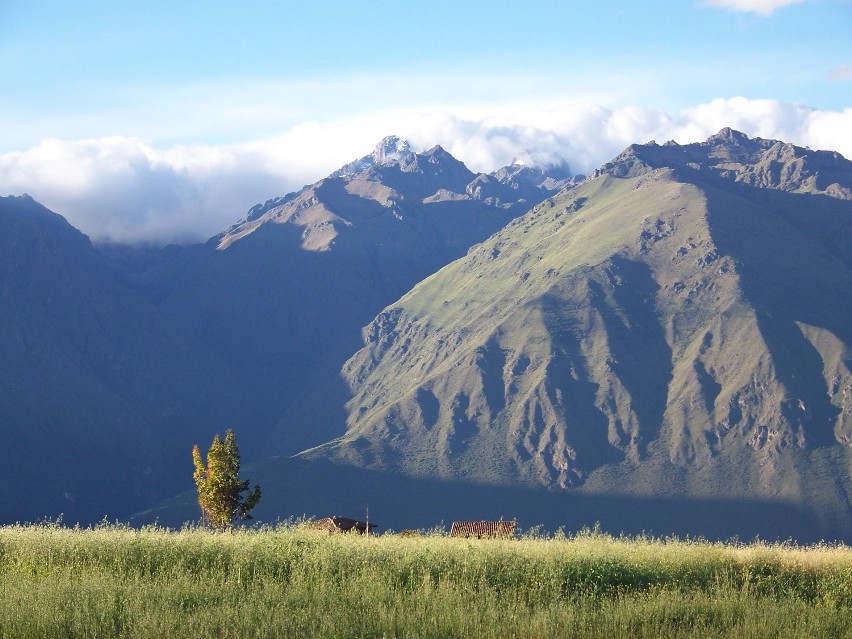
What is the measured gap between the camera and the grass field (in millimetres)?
27047

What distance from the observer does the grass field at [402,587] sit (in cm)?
2705

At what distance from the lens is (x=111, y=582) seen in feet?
95.6

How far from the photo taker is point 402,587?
100 feet

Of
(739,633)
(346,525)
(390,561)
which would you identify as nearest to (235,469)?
(346,525)

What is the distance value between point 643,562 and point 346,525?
227ft

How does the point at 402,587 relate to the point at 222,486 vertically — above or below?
above

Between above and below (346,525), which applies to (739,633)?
above

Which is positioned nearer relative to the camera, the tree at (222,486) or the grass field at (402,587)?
the grass field at (402,587)

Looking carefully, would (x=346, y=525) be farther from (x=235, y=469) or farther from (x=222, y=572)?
(x=222, y=572)

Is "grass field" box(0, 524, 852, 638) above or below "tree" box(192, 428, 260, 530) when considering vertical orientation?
above

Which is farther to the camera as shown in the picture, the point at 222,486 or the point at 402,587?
the point at 222,486

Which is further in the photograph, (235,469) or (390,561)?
(235,469)

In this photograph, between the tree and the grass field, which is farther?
the tree

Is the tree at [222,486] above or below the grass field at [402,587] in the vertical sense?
below
